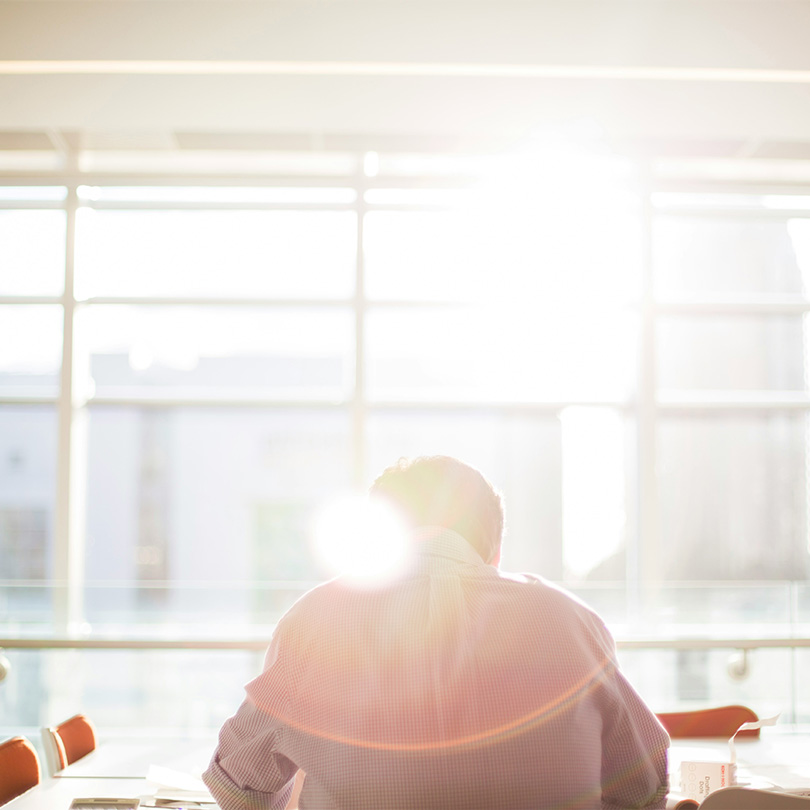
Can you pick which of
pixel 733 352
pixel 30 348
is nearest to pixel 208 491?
pixel 30 348

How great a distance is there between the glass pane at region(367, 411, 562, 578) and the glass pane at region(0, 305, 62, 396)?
7.05ft

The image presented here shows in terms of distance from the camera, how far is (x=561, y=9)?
3.73 metres

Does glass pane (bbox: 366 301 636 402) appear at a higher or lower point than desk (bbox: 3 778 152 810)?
higher

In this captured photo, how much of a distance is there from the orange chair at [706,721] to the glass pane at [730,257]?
351 cm

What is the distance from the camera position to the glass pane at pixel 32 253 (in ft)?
19.2

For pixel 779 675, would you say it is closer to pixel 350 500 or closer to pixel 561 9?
pixel 350 500

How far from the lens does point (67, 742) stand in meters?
2.66

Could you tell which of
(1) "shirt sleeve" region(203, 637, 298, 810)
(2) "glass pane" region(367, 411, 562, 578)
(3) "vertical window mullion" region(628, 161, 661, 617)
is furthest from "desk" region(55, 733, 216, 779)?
(3) "vertical window mullion" region(628, 161, 661, 617)

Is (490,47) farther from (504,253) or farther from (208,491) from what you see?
(208,491)

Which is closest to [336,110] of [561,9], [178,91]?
[178,91]

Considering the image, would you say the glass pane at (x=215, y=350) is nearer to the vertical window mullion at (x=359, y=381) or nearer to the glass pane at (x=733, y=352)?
the vertical window mullion at (x=359, y=381)

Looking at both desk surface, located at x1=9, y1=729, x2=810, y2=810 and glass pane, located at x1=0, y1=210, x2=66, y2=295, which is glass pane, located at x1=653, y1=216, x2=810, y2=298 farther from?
glass pane, located at x1=0, y1=210, x2=66, y2=295

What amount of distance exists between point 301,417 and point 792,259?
3.54 metres

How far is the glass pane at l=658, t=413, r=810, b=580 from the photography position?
19.6 feet
